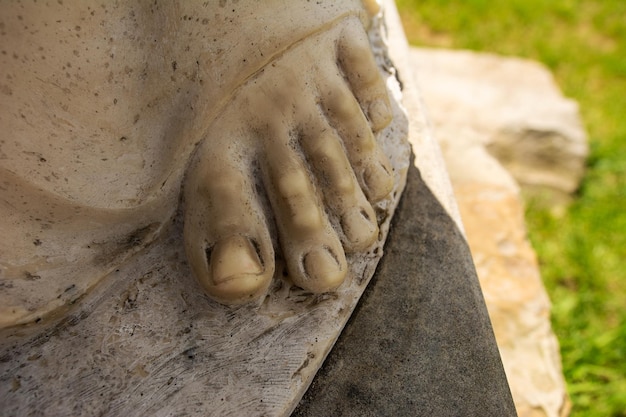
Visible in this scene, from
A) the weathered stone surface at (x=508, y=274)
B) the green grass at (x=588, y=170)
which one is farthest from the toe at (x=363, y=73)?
the green grass at (x=588, y=170)

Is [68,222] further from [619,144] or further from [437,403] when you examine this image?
[619,144]

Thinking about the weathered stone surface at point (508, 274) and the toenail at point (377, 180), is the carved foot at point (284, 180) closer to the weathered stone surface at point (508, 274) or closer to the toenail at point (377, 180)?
the toenail at point (377, 180)

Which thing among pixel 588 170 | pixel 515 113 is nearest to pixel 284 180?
pixel 515 113

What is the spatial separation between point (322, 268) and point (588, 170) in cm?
175

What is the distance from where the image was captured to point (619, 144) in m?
2.34

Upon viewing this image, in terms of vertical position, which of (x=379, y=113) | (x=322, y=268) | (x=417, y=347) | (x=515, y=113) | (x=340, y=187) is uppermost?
(x=515, y=113)

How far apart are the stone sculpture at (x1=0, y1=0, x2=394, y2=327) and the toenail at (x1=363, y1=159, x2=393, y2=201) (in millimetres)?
30

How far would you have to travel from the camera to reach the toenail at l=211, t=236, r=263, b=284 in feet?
2.56

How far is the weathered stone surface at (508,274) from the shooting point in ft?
4.53

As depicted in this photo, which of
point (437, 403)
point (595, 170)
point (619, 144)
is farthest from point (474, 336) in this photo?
point (619, 144)

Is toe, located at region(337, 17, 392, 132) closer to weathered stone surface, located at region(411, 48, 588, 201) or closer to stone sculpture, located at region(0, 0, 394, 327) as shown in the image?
stone sculpture, located at region(0, 0, 394, 327)

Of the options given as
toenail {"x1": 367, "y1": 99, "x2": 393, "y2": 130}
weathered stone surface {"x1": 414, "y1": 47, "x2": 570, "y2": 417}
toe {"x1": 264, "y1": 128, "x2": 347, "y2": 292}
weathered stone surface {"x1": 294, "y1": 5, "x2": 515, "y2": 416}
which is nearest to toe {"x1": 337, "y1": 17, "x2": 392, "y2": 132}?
toenail {"x1": 367, "y1": 99, "x2": 393, "y2": 130}

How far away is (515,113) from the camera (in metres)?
2.03

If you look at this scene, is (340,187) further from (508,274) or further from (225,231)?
(508,274)
